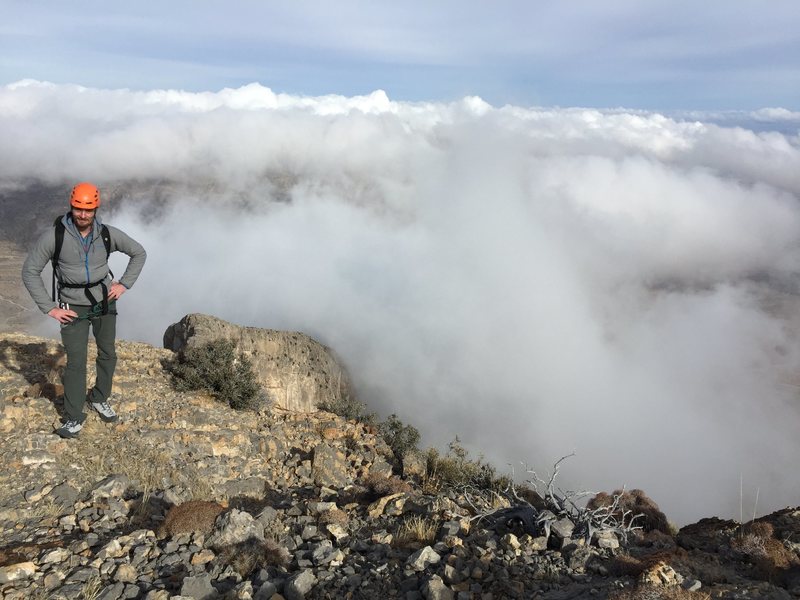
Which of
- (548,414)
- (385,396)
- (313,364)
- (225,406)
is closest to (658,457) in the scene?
(548,414)

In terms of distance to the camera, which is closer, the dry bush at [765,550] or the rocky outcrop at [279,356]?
the dry bush at [765,550]

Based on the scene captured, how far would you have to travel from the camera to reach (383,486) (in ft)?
25.2

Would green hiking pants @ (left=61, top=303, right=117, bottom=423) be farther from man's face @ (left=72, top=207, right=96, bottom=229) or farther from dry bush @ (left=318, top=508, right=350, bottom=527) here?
dry bush @ (left=318, top=508, right=350, bottom=527)

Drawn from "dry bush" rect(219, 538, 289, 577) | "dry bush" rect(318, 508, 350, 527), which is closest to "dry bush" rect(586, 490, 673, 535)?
"dry bush" rect(318, 508, 350, 527)

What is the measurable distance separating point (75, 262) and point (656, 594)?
7.30 m

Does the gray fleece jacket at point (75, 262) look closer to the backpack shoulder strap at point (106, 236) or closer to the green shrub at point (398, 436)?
the backpack shoulder strap at point (106, 236)

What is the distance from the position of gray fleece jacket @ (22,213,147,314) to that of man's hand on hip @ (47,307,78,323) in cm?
7

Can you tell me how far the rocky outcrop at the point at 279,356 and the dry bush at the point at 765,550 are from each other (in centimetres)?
1127

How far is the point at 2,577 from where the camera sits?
4434mm

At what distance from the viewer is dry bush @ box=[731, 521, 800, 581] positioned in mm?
5055

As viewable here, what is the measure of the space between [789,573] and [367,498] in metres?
4.99

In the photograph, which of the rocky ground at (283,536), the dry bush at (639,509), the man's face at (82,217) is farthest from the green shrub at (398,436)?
the man's face at (82,217)

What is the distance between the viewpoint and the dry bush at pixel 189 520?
545cm

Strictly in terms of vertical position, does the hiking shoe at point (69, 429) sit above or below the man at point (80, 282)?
below
